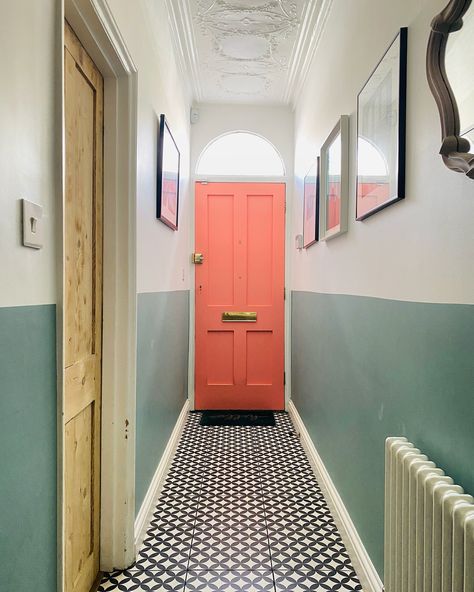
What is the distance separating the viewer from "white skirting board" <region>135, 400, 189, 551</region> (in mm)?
1996

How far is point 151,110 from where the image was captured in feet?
7.09

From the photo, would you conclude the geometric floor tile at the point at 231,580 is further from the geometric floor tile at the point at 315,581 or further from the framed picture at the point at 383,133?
the framed picture at the point at 383,133

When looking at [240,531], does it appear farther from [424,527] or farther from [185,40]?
[185,40]

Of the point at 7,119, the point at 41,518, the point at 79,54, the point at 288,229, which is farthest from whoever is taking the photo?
the point at 288,229

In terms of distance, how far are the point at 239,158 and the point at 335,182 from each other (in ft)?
6.27

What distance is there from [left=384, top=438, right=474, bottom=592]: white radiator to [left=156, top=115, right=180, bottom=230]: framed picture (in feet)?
5.29

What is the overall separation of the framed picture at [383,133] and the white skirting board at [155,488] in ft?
5.36

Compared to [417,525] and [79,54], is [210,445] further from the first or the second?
[79,54]

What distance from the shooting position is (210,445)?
10.4 ft

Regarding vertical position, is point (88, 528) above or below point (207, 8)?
below

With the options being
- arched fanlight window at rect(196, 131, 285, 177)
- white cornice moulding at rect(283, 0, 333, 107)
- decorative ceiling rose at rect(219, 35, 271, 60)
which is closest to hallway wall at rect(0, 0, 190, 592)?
white cornice moulding at rect(283, 0, 333, 107)

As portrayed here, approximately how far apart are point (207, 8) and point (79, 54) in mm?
1372

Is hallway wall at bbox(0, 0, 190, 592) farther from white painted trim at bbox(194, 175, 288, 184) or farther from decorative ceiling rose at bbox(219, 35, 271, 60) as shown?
white painted trim at bbox(194, 175, 288, 184)

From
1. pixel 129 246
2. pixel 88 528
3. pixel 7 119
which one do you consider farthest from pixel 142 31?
pixel 88 528
